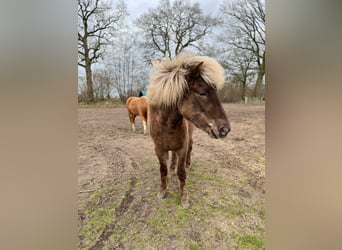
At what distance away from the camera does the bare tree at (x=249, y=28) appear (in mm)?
910

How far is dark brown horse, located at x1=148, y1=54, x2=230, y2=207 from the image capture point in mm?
916

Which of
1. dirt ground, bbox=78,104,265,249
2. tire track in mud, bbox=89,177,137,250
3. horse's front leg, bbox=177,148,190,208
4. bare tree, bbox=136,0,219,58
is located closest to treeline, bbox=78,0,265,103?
bare tree, bbox=136,0,219,58

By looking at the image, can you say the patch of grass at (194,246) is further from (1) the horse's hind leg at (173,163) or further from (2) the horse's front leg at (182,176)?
(1) the horse's hind leg at (173,163)

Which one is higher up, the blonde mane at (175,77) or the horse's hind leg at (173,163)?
the blonde mane at (175,77)

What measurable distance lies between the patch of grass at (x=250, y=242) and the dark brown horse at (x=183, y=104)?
28cm

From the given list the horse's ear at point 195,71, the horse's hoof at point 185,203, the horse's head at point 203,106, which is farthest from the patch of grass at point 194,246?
the horse's ear at point 195,71

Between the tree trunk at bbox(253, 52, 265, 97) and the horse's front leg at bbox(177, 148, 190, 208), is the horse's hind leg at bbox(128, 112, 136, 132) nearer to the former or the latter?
the horse's front leg at bbox(177, 148, 190, 208)

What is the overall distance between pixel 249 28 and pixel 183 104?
44cm

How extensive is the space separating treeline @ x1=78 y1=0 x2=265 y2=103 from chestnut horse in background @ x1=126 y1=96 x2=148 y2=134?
0.03 m

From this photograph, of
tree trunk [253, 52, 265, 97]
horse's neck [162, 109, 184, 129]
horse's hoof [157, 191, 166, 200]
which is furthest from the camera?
→ horse's hoof [157, 191, 166, 200]

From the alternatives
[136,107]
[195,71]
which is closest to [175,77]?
[195,71]
